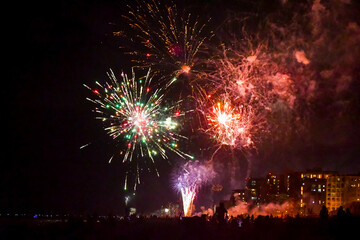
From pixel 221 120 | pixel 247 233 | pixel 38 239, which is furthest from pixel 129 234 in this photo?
pixel 221 120

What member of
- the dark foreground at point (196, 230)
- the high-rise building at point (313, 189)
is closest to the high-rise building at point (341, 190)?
the high-rise building at point (313, 189)

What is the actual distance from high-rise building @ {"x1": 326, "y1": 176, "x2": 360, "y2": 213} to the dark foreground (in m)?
45.8

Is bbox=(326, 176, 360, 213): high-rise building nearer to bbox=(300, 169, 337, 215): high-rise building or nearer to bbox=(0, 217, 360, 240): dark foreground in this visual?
bbox=(300, 169, 337, 215): high-rise building

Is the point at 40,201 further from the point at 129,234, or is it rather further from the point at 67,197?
the point at 129,234

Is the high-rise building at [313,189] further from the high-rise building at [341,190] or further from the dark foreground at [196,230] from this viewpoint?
the dark foreground at [196,230]

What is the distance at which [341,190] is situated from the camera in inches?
2365

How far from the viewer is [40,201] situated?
41312mm

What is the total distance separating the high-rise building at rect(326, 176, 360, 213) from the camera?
5912 centimetres

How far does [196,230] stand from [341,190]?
49265 millimetres

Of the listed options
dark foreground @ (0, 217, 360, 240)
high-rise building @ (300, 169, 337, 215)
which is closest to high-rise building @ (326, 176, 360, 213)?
high-rise building @ (300, 169, 337, 215)

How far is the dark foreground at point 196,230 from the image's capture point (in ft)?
45.1

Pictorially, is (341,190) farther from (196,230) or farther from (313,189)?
(196,230)

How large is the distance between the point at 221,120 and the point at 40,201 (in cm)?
2279

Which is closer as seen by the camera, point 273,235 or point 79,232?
point 273,235
